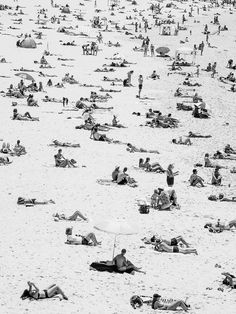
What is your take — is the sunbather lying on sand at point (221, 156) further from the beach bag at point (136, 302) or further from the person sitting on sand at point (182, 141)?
the beach bag at point (136, 302)

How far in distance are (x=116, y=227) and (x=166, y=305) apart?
236 cm

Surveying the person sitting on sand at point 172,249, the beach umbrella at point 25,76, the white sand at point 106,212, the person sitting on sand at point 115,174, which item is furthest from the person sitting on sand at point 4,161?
the beach umbrella at point 25,76

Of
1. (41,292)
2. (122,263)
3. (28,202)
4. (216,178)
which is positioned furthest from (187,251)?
(216,178)

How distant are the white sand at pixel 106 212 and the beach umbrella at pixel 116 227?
84 centimetres

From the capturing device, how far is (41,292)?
1273 cm

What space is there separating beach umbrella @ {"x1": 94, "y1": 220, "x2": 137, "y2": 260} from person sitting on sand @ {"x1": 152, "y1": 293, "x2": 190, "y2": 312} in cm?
206

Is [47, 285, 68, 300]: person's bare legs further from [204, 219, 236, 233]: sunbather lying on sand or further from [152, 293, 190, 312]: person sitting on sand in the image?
[204, 219, 236, 233]: sunbather lying on sand

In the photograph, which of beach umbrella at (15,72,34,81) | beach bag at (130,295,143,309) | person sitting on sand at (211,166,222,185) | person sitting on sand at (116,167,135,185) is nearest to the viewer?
beach bag at (130,295,143,309)

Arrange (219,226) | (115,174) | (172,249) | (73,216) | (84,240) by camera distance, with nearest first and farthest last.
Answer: (84,240) → (172,249) → (73,216) → (219,226) → (115,174)

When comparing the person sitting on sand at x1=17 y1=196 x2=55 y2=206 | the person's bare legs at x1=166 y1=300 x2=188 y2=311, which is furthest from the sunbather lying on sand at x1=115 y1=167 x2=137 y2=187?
the person's bare legs at x1=166 y1=300 x2=188 y2=311

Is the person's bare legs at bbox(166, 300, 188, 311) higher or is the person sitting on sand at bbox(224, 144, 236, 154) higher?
the person's bare legs at bbox(166, 300, 188, 311)

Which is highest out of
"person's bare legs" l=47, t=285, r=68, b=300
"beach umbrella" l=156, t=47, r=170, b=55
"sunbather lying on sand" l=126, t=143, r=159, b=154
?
"beach umbrella" l=156, t=47, r=170, b=55

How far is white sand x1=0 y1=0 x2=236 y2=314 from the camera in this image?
13.5 m

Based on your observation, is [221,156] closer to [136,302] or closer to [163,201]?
[163,201]
